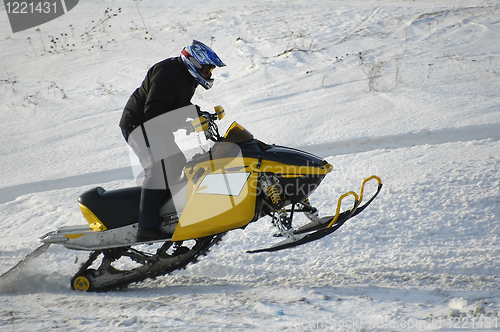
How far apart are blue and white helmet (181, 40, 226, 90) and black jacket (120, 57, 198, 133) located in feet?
0.31

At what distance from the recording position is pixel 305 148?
6023 millimetres

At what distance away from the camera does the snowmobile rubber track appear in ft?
12.1

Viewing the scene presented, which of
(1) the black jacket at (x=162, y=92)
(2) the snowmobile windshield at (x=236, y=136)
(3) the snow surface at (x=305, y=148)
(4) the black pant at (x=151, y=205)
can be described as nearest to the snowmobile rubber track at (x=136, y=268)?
(3) the snow surface at (x=305, y=148)

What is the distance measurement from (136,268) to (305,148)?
121 inches

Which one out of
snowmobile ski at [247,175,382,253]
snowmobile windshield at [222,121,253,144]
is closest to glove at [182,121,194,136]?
snowmobile windshield at [222,121,253,144]

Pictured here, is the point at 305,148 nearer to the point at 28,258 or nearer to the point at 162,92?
the point at 162,92

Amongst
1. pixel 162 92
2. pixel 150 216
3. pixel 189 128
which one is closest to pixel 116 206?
pixel 150 216

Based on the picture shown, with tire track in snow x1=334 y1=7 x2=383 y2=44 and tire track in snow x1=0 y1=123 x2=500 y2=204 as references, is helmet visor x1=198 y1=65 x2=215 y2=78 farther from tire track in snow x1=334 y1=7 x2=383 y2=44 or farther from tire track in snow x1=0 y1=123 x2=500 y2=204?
tire track in snow x1=334 y1=7 x2=383 y2=44

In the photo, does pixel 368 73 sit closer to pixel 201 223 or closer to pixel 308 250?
pixel 308 250

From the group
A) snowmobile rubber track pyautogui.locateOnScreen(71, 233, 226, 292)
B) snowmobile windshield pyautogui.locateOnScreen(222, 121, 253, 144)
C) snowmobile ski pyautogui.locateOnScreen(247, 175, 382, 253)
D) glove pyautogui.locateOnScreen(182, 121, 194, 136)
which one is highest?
glove pyautogui.locateOnScreen(182, 121, 194, 136)

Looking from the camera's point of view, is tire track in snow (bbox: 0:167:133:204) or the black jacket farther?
tire track in snow (bbox: 0:167:133:204)

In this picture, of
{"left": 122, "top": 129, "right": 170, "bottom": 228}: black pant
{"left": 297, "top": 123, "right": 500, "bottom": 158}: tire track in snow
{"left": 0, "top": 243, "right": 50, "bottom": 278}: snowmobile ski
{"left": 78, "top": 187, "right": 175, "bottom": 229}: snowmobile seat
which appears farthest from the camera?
{"left": 297, "top": 123, "right": 500, "bottom": 158}: tire track in snow

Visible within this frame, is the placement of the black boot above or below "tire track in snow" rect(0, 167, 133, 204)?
below

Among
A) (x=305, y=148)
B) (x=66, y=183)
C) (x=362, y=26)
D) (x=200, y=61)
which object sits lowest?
(x=305, y=148)
